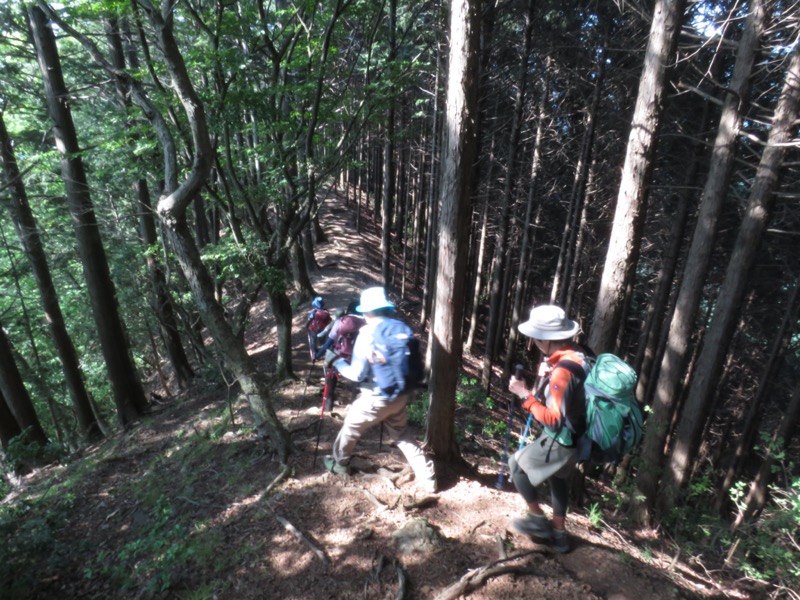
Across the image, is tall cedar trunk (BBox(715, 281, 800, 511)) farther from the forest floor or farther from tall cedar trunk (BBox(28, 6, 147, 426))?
tall cedar trunk (BBox(28, 6, 147, 426))

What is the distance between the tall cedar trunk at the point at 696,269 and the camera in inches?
269

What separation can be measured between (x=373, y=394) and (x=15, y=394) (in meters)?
11.3

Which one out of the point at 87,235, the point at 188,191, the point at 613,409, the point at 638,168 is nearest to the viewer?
the point at 613,409

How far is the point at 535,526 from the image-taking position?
146 inches

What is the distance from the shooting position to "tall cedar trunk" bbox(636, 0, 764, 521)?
6840 millimetres

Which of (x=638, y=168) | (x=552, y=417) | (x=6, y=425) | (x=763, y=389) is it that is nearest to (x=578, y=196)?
(x=763, y=389)

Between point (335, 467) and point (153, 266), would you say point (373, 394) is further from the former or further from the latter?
point (153, 266)

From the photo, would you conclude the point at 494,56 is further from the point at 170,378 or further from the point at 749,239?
the point at 170,378

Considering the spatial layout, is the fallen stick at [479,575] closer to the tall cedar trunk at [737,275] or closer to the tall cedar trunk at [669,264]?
the tall cedar trunk at [737,275]

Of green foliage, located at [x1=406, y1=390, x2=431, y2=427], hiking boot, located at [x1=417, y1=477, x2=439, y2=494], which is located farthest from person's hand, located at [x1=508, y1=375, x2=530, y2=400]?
green foliage, located at [x1=406, y1=390, x2=431, y2=427]

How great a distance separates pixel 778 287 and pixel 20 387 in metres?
21.8

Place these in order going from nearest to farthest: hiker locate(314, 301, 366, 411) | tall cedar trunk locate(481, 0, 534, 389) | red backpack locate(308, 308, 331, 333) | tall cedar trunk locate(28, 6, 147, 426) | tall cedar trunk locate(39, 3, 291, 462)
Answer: tall cedar trunk locate(39, 3, 291, 462) < hiker locate(314, 301, 366, 411) < red backpack locate(308, 308, 331, 333) < tall cedar trunk locate(28, 6, 147, 426) < tall cedar trunk locate(481, 0, 534, 389)

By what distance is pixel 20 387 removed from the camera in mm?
10406

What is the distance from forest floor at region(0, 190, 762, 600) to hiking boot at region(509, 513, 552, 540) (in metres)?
0.13
